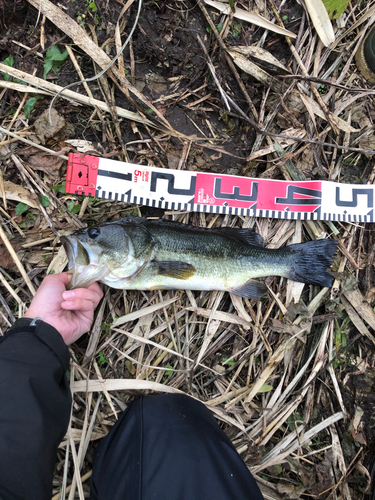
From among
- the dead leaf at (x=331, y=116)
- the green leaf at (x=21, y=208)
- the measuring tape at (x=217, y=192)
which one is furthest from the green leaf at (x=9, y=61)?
the dead leaf at (x=331, y=116)

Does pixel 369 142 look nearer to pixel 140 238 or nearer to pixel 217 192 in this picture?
pixel 217 192

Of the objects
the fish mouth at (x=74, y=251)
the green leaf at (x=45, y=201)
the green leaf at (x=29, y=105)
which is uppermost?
the green leaf at (x=29, y=105)

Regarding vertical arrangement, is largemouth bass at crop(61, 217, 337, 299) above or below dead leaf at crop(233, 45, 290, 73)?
below

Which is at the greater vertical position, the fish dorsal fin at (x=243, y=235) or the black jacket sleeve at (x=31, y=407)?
the fish dorsal fin at (x=243, y=235)

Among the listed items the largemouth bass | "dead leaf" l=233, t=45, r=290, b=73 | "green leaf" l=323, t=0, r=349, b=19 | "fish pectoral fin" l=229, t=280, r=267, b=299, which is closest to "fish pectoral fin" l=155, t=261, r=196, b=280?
the largemouth bass

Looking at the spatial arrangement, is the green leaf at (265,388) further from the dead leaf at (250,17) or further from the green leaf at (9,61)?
the green leaf at (9,61)

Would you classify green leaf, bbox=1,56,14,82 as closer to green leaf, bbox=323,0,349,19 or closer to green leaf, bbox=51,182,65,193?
green leaf, bbox=51,182,65,193

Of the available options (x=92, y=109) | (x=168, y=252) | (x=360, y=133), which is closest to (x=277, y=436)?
(x=168, y=252)
